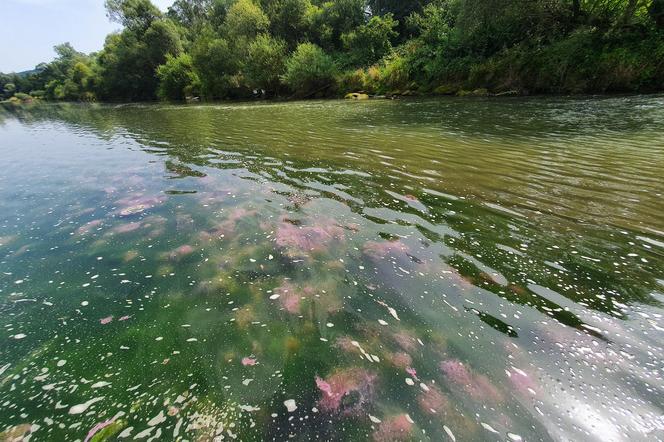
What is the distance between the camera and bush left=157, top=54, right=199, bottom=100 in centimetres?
5419

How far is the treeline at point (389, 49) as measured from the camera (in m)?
22.2

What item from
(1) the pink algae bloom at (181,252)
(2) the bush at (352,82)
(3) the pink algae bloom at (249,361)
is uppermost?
(2) the bush at (352,82)

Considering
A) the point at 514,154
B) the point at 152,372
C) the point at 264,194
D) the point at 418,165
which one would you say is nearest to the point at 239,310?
the point at 152,372

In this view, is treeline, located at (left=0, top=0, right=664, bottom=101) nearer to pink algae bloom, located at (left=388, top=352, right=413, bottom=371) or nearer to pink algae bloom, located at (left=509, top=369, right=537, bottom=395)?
pink algae bloom, located at (left=509, top=369, right=537, bottom=395)

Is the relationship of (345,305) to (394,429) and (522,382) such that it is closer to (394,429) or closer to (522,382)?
(394,429)

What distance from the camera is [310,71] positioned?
39.1m

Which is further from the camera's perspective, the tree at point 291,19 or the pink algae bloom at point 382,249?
the tree at point 291,19

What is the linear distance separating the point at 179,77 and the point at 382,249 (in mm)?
63332

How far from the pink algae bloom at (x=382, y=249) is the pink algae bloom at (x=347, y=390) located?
2.18 metres

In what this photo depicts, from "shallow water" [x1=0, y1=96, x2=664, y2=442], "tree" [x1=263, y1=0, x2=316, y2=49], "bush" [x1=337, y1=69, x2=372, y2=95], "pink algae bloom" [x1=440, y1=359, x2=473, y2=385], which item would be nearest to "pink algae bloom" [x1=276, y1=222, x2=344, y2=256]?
"shallow water" [x1=0, y1=96, x2=664, y2=442]

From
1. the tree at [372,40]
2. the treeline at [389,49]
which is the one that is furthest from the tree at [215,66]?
the tree at [372,40]

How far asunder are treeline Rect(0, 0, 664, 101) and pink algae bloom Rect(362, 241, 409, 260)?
86.9 ft

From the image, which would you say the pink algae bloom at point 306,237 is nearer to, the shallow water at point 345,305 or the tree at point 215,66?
the shallow water at point 345,305

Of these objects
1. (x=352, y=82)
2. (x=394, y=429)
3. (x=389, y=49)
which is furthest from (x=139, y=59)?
(x=394, y=429)
